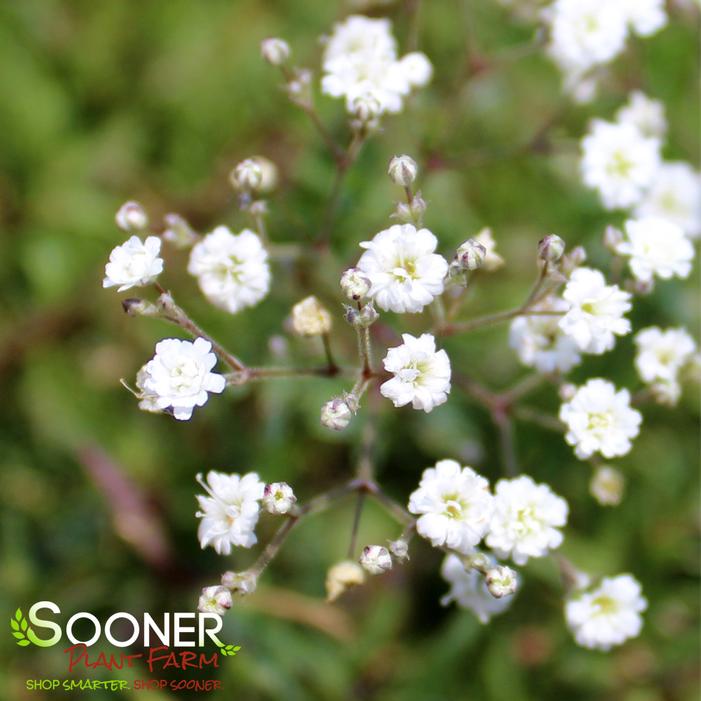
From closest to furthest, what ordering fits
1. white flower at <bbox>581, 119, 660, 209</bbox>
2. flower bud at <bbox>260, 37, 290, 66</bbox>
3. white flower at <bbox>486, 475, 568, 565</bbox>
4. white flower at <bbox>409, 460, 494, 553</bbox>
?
white flower at <bbox>409, 460, 494, 553</bbox> → white flower at <bbox>486, 475, 568, 565</bbox> → flower bud at <bbox>260, 37, 290, 66</bbox> → white flower at <bbox>581, 119, 660, 209</bbox>

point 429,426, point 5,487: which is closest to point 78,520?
point 5,487

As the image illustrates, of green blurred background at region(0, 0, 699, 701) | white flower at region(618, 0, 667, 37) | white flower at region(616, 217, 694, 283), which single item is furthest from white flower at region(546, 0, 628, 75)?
white flower at region(616, 217, 694, 283)

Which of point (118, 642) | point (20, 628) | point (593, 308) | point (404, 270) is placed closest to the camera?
point (404, 270)

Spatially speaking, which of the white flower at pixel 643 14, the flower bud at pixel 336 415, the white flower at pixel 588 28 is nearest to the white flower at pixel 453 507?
the flower bud at pixel 336 415

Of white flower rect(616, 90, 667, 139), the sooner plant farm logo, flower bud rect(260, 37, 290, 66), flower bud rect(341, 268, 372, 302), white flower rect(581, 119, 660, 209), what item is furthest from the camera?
white flower rect(616, 90, 667, 139)

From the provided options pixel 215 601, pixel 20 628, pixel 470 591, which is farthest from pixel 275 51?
pixel 20 628

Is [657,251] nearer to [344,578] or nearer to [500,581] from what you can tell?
[500,581]

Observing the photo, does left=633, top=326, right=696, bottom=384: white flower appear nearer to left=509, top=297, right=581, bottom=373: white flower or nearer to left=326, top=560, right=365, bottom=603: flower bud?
left=509, top=297, right=581, bottom=373: white flower
